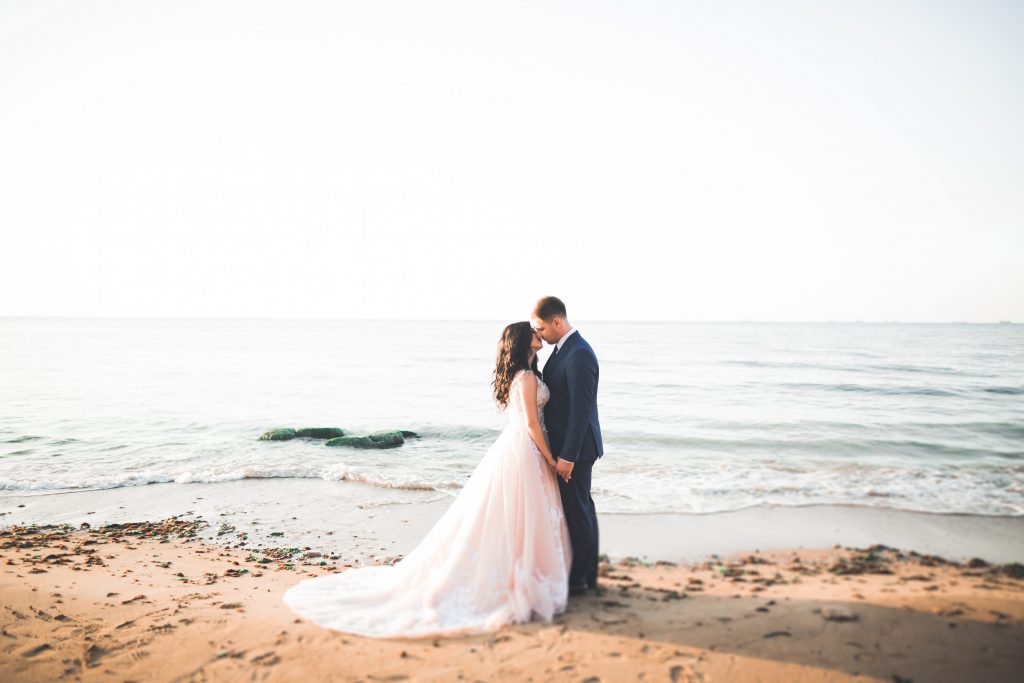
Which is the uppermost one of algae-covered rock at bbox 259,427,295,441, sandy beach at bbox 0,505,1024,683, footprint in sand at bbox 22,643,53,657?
sandy beach at bbox 0,505,1024,683

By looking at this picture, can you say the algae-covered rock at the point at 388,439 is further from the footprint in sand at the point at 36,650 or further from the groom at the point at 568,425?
the groom at the point at 568,425

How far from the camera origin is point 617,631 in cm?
443

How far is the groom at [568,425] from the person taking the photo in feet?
16.6

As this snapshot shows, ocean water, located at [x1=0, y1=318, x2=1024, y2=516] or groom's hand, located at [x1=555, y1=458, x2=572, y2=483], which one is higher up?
groom's hand, located at [x1=555, y1=458, x2=572, y2=483]

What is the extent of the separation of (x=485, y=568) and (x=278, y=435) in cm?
1307

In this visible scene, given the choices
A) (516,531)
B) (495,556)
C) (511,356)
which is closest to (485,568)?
(495,556)

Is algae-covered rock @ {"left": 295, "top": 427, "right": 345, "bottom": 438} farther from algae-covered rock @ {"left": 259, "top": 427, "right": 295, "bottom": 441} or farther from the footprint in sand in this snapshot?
the footprint in sand

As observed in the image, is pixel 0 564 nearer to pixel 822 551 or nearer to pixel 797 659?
pixel 797 659

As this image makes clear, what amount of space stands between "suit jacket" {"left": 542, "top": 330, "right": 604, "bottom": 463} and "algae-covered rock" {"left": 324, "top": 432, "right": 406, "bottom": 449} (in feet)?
35.1

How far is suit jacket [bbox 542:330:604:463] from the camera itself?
16.4ft

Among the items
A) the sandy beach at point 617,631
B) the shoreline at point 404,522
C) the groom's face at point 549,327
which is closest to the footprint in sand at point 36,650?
the sandy beach at point 617,631

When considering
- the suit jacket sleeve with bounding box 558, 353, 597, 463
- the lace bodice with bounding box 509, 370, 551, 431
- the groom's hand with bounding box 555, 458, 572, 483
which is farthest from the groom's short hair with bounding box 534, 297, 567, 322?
the groom's hand with bounding box 555, 458, 572, 483

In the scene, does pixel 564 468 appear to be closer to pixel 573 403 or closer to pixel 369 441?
pixel 573 403

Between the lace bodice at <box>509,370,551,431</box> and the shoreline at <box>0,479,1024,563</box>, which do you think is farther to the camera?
the shoreline at <box>0,479,1024,563</box>
